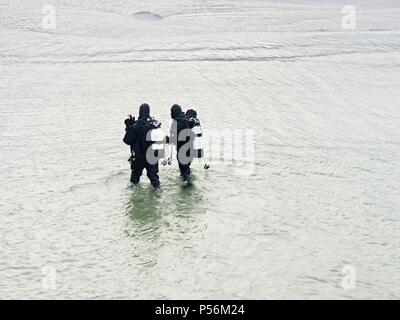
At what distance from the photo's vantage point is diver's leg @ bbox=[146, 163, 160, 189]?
34.5 feet

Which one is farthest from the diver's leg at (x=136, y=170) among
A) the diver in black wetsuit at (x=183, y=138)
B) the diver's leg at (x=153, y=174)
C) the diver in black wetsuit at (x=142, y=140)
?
the diver in black wetsuit at (x=183, y=138)

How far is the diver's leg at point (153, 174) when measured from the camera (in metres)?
10.5

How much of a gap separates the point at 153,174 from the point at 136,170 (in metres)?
0.40

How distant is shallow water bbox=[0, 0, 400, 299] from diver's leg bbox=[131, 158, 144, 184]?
0.70ft

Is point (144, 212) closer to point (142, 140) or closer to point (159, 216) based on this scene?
point (159, 216)

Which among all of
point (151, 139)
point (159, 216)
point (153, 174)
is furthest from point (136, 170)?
point (159, 216)

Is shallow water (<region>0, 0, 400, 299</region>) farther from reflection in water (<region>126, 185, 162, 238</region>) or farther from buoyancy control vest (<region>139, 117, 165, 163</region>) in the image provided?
buoyancy control vest (<region>139, 117, 165, 163</region>)

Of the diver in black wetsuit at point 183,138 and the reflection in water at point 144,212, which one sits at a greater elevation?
the diver in black wetsuit at point 183,138

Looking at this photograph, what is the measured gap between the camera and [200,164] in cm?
1216

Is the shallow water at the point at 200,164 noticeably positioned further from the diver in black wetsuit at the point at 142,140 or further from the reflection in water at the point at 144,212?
the diver in black wetsuit at the point at 142,140

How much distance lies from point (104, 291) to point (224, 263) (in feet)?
6.05

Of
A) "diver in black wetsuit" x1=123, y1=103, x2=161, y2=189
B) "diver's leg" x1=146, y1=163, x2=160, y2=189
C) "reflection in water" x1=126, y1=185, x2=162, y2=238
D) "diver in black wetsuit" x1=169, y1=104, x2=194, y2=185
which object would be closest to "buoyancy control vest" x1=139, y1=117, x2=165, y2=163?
"diver in black wetsuit" x1=123, y1=103, x2=161, y2=189

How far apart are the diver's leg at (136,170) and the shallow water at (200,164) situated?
215mm

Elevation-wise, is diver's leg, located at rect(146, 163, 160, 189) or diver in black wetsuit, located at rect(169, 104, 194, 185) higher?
diver in black wetsuit, located at rect(169, 104, 194, 185)
